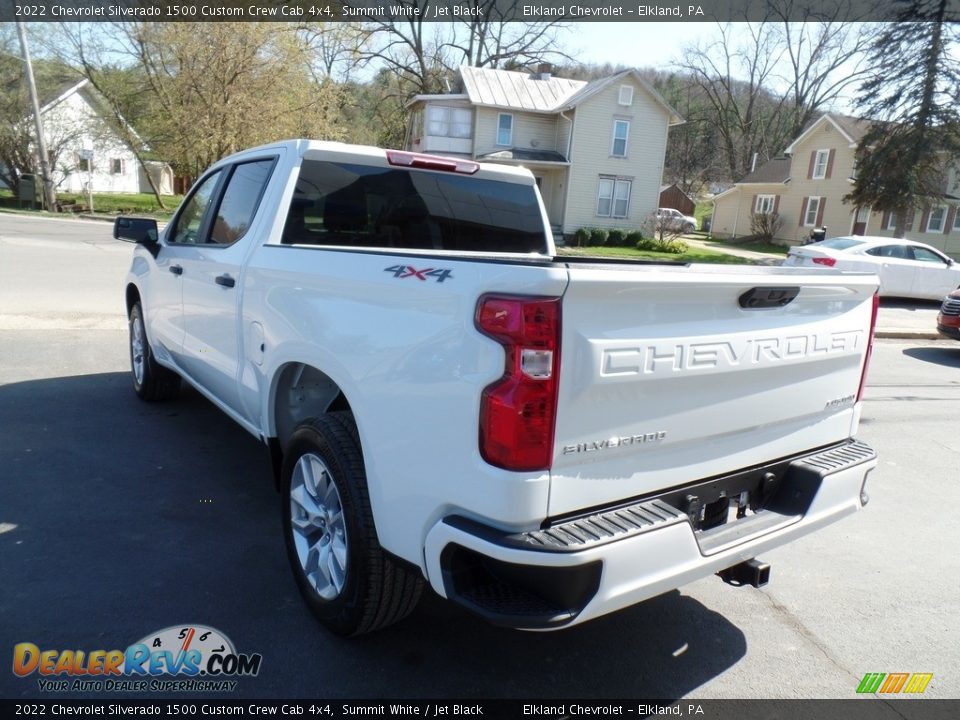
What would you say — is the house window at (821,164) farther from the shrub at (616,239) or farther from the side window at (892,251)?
the side window at (892,251)

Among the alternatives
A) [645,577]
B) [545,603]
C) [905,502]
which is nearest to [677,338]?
[645,577]

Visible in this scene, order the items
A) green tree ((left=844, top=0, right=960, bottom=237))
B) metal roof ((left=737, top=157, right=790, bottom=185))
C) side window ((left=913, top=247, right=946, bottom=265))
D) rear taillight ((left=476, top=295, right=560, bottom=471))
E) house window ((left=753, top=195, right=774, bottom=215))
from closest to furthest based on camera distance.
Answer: rear taillight ((left=476, top=295, right=560, bottom=471)) → side window ((left=913, top=247, right=946, bottom=265)) → green tree ((left=844, top=0, right=960, bottom=237)) → metal roof ((left=737, top=157, right=790, bottom=185)) → house window ((left=753, top=195, right=774, bottom=215))

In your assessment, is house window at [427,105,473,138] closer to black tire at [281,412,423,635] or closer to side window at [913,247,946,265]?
side window at [913,247,946,265]

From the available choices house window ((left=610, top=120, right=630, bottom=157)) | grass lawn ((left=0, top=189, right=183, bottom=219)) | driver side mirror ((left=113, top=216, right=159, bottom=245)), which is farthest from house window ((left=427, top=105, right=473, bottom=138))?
driver side mirror ((left=113, top=216, right=159, bottom=245))

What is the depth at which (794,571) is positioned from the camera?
3744 millimetres

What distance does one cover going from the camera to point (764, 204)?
4150cm

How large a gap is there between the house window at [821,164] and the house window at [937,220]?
5.40 meters

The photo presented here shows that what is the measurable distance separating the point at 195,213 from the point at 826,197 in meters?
38.0

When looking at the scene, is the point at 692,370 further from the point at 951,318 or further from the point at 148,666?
the point at 951,318

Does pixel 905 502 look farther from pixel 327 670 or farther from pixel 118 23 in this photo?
pixel 118 23

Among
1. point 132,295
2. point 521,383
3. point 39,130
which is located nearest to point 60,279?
point 132,295

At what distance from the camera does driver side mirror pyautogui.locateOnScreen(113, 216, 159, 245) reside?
5.32 m

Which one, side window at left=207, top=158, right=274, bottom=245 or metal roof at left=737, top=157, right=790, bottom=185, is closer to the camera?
side window at left=207, top=158, right=274, bottom=245

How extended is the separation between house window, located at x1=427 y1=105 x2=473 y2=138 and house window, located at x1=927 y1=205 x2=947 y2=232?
22877 mm
